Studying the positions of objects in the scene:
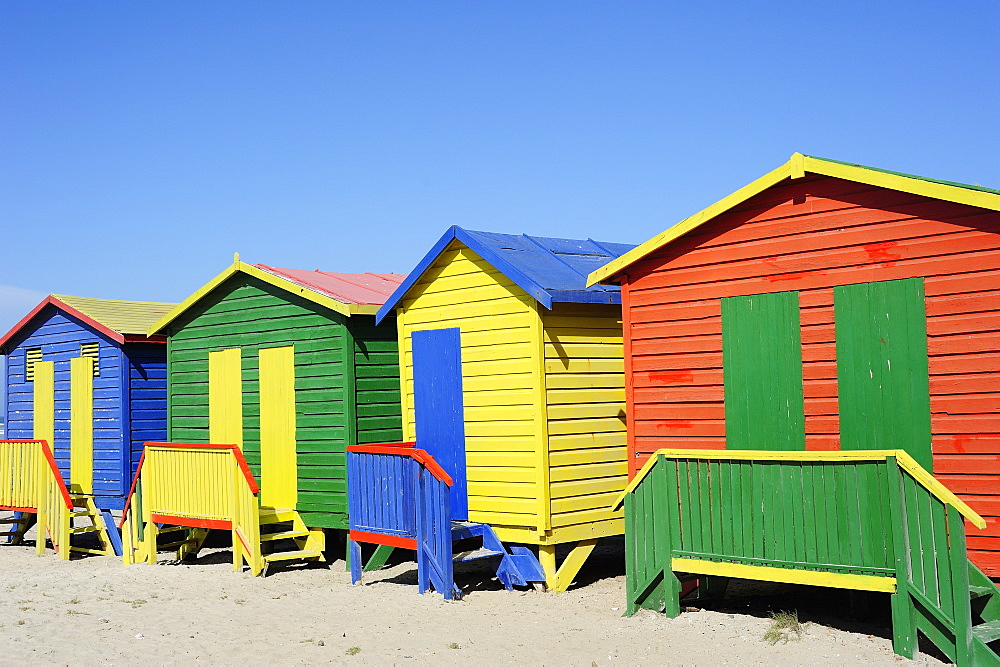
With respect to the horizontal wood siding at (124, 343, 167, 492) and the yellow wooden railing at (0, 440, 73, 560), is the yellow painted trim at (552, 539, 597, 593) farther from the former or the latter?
the horizontal wood siding at (124, 343, 167, 492)

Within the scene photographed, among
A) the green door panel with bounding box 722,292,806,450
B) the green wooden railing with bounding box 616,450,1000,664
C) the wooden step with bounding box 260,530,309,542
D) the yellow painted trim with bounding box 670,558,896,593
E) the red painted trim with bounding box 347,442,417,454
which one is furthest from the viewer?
the wooden step with bounding box 260,530,309,542

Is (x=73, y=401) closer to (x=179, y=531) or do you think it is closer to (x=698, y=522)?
(x=179, y=531)

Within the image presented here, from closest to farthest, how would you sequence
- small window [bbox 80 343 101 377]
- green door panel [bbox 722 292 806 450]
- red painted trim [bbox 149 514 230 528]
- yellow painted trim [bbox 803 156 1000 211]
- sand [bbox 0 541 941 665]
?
1. yellow painted trim [bbox 803 156 1000 211]
2. sand [bbox 0 541 941 665]
3. green door panel [bbox 722 292 806 450]
4. red painted trim [bbox 149 514 230 528]
5. small window [bbox 80 343 101 377]

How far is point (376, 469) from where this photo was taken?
11.7 meters

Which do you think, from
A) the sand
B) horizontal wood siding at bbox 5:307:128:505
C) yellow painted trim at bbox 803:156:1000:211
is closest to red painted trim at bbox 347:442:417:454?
the sand

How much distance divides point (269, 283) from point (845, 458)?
8917mm

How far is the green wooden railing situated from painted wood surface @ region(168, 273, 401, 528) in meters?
5.00

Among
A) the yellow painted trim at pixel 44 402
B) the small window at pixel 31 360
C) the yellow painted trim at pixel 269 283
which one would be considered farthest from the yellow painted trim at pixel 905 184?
the small window at pixel 31 360

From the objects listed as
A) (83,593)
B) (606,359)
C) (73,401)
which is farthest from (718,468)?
(73,401)

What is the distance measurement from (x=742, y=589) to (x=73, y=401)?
1208cm

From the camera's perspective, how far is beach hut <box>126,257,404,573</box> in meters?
13.4

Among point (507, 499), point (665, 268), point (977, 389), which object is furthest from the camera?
point (507, 499)

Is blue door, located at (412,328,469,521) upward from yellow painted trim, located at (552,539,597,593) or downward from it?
upward

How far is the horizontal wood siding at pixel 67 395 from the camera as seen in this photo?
1664 centimetres
